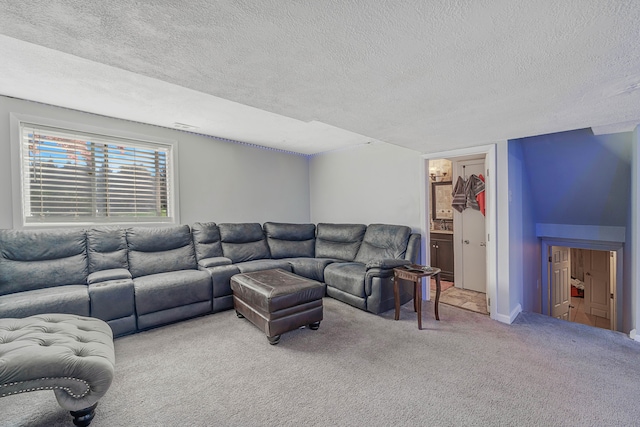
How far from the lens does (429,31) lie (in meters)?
1.23

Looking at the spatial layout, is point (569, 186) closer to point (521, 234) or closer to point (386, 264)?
point (521, 234)

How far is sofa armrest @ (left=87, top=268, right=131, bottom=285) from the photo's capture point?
2.77 meters

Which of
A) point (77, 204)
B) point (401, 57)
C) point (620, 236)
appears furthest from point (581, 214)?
point (77, 204)

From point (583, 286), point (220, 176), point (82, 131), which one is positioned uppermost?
point (82, 131)

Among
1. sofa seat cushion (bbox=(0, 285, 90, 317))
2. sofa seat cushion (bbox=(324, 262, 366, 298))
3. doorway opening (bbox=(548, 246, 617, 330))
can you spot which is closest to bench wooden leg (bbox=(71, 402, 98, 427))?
sofa seat cushion (bbox=(0, 285, 90, 317))

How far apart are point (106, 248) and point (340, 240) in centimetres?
320

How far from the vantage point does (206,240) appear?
3.88m

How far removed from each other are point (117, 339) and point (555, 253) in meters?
6.85

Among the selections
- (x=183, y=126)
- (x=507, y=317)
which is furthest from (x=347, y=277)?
(x=183, y=126)

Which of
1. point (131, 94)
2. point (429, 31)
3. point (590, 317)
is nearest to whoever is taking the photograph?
point (429, 31)

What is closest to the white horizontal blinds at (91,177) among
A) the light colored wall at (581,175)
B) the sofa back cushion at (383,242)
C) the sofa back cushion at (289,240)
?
the sofa back cushion at (289,240)

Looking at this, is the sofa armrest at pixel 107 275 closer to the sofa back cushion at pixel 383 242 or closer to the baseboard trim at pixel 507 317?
the sofa back cushion at pixel 383 242

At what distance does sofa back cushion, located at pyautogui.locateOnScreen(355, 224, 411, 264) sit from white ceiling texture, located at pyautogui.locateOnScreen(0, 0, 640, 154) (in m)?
1.68

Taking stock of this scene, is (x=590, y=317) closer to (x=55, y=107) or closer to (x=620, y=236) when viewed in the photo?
(x=620, y=236)
